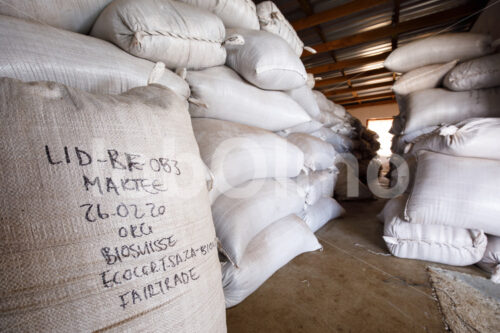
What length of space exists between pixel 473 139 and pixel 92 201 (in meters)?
1.34

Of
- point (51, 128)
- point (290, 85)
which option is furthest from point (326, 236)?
point (51, 128)

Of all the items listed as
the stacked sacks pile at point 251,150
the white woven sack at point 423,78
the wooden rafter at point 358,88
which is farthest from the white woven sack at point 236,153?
the wooden rafter at point 358,88

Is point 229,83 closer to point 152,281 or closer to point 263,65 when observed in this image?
point 263,65

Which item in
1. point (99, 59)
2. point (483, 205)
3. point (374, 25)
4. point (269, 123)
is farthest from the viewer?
point (374, 25)

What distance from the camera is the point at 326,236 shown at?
4.10 feet

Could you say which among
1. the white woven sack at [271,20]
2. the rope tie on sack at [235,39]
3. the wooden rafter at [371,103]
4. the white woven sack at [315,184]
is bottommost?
the white woven sack at [315,184]

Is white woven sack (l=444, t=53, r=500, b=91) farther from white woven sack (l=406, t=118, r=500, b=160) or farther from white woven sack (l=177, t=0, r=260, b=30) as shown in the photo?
white woven sack (l=177, t=0, r=260, b=30)

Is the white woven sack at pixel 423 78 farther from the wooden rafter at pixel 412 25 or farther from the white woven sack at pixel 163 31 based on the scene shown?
the white woven sack at pixel 163 31

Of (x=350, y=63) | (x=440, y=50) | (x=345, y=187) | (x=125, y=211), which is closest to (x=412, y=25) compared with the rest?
(x=350, y=63)

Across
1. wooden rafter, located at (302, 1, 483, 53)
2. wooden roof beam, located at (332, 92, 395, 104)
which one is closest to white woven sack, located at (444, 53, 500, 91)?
wooden rafter, located at (302, 1, 483, 53)

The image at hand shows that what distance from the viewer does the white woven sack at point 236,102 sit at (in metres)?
0.81

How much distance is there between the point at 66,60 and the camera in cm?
47

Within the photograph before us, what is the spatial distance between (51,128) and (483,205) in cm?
135

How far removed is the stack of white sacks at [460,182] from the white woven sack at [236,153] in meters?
0.62
